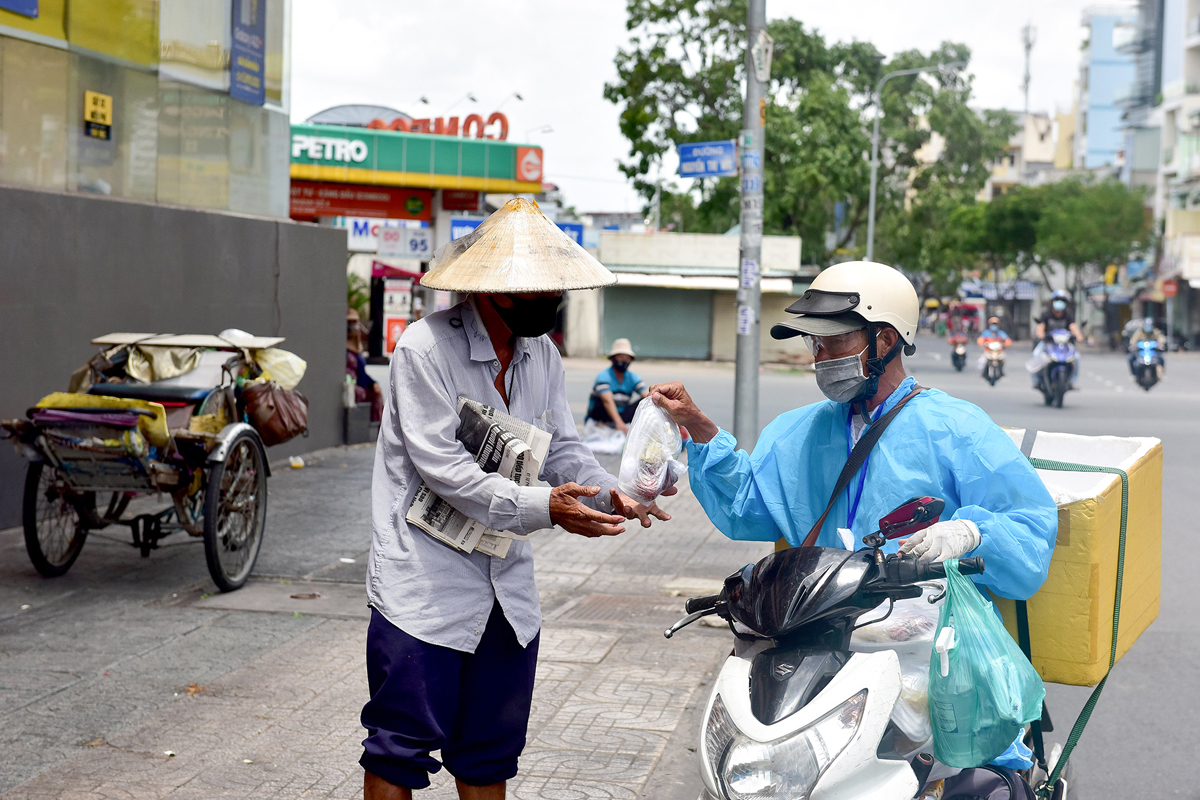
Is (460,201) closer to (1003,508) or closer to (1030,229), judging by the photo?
(1003,508)

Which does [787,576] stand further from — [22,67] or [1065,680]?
[22,67]

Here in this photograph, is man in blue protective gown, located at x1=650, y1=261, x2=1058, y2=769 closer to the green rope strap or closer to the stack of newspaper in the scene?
the green rope strap

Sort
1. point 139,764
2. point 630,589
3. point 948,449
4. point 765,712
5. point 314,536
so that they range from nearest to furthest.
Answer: point 765,712
point 948,449
point 139,764
point 630,589
point 314,536

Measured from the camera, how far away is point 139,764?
4.14 metres

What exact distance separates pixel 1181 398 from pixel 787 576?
75.9 feet

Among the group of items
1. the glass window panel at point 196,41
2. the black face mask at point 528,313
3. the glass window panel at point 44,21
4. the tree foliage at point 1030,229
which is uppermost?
the tree foliage at point 1030,229

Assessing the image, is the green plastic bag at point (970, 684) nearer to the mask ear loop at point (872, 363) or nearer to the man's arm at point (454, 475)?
the mask ear loop at point (872, 363)

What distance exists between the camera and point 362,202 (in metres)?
27.2

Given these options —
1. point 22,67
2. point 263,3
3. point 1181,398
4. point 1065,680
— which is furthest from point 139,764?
point 1181,398

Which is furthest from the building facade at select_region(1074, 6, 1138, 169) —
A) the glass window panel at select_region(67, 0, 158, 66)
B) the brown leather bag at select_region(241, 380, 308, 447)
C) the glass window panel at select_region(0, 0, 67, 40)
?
the brown leather bag at select_region(241, 380, 308, 447)

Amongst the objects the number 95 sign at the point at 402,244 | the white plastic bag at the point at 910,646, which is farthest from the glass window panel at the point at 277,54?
the number 95 sign at the point at 402,244

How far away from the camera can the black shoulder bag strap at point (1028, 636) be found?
9.53 feet

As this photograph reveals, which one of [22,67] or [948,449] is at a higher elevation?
[22,67]

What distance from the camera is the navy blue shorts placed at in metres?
2.78
